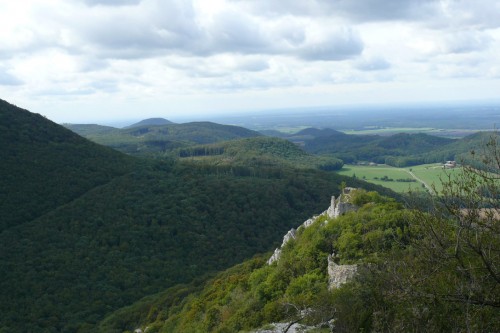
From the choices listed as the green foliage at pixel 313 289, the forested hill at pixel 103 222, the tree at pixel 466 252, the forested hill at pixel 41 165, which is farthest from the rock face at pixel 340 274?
the forested hill at pixel 41 165

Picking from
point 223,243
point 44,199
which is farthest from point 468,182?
point 44,199

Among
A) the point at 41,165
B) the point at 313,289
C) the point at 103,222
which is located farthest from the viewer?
the point at 41,165

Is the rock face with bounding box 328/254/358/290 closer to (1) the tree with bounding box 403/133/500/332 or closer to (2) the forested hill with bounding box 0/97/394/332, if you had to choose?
(1) the tree with bounding box 403/133/500/332

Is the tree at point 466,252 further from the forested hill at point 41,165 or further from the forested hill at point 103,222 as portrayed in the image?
the forested hill at point 41,165

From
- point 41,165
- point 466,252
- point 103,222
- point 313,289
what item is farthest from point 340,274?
point 41,165

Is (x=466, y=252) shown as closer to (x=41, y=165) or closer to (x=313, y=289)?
(x=313, y=289)
